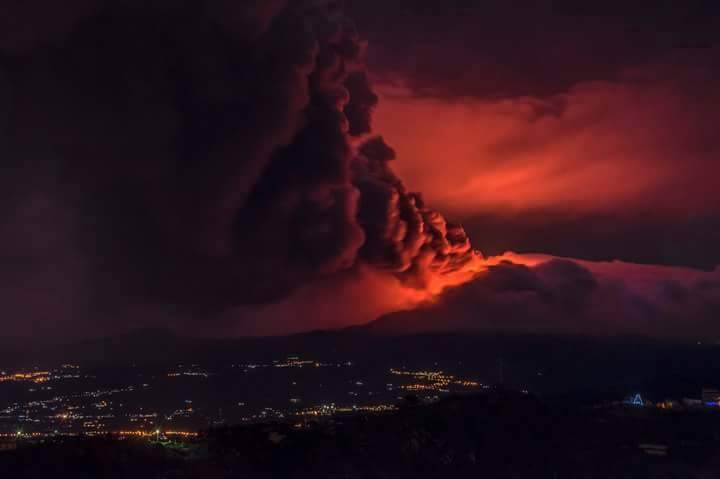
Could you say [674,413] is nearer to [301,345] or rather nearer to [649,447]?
[649,447]

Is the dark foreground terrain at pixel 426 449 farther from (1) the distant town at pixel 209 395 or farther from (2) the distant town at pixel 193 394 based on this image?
(2) the distant town at pixel 193 394

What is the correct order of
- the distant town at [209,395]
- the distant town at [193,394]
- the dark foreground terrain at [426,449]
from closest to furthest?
the dark foreground terrain at [426,449] < the distant town at [209,395] < the distant town at [193,394]

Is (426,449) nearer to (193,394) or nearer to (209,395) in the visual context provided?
(209,395)

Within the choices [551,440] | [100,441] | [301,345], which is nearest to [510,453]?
[551,440]

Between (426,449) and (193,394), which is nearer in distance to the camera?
Answer: (426,449)

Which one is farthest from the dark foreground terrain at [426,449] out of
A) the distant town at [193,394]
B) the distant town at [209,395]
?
the distant town at [193,394]

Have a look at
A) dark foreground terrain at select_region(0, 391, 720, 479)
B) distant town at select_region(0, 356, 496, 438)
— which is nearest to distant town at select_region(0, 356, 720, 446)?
distant town at select_region(0, 356, 496, 438)

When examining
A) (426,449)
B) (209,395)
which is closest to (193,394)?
(209,395)

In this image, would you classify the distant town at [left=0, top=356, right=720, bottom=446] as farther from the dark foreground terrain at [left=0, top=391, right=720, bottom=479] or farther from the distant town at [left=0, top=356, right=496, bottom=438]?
the dark foreground terrain at [left=0, top=391, right=720, bottom=479]
